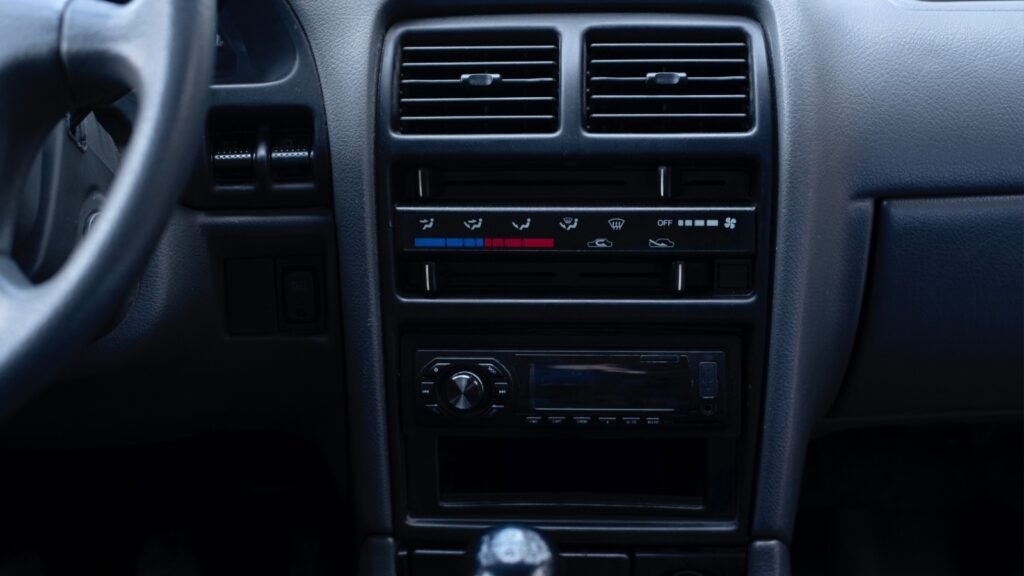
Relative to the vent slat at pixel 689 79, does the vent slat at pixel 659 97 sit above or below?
below

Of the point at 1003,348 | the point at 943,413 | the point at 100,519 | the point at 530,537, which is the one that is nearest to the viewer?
the point at 530,537

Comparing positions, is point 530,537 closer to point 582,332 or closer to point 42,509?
point 582,332

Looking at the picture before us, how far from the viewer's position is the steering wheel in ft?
2.68

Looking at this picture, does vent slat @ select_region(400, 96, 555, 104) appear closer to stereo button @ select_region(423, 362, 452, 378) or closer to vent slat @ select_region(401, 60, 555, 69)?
vent slat @ select_region(401, 60, 555, 69)

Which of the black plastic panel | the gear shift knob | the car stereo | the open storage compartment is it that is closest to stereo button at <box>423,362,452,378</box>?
the car stereo

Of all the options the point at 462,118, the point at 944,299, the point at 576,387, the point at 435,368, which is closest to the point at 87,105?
the point at 462,118


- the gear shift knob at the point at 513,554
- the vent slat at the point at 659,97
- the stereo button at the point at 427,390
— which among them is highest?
the vent slat at the point at 659,97

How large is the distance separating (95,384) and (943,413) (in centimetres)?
123

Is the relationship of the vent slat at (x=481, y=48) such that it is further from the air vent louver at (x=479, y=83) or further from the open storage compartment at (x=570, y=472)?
the open storage compartment at (x=570, y=472)

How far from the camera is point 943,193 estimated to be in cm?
146

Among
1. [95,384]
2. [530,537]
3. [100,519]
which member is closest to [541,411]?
[530,537]

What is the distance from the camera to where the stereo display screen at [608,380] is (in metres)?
1.42

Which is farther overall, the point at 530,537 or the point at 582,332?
the point at 582,332

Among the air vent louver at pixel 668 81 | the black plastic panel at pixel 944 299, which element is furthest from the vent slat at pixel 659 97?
the black plastic panel at pixel 944 299
